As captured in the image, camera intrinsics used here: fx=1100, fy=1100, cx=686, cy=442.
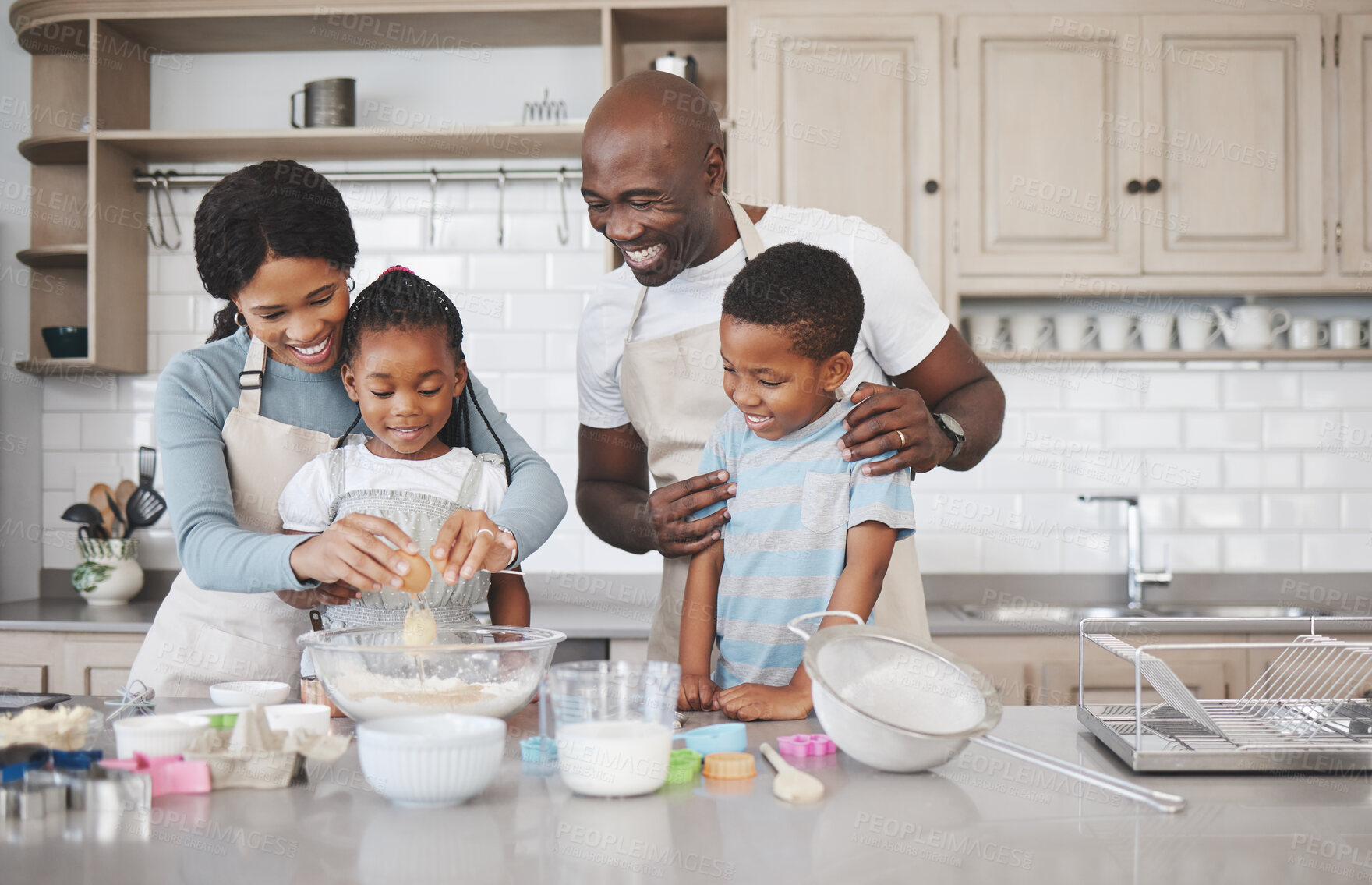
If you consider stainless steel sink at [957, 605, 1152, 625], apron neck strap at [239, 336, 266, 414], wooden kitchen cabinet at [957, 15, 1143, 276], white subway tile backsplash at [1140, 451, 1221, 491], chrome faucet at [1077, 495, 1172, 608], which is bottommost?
stainless steel sink at [957, 605, 1152, 625]

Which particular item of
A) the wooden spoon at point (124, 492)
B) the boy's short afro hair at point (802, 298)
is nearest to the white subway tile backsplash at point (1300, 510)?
the boy's short afro hair at point (802, 298)

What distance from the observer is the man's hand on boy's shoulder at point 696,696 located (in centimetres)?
138

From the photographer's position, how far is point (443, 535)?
132cm

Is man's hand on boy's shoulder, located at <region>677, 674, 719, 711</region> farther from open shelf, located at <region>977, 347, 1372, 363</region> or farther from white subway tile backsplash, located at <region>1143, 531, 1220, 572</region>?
white subway tile backsplash, located at <region>1143, 531, 1220, 572</region>

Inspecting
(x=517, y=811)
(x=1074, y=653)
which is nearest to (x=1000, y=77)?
(x=1074, y=653)

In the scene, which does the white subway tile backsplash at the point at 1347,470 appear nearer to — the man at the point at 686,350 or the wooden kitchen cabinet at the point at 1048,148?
the wooden kitchen cabinet at the point at 1048,148

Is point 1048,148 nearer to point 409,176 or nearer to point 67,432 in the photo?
point 409,176

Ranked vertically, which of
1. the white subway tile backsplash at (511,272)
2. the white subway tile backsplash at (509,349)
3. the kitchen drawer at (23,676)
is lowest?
the kitchen drawer at (23,676)

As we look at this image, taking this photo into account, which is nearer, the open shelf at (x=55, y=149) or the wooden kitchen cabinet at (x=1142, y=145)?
the wooden kitchen cabinet at (x=1142, y=145)

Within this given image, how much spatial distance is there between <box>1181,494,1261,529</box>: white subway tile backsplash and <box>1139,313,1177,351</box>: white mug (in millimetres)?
497

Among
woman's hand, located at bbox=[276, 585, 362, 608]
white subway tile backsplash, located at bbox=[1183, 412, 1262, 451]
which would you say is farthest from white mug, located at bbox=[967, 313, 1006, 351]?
woman's hand, located at bbox=[276, 585, 362, 608]

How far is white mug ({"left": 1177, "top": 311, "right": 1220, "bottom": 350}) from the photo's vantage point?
322 cm

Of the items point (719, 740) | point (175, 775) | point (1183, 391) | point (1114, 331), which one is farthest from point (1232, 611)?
point (175, 775)

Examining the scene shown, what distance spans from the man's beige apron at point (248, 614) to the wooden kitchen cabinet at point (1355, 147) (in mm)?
2839
